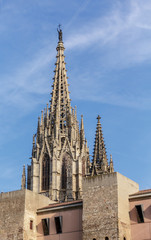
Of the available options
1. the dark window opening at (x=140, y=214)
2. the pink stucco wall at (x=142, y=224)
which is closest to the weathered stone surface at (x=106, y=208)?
the pink stucco wall at (x=142, y=224)

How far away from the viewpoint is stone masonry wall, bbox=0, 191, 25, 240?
1430 inches

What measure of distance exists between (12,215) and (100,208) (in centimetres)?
698

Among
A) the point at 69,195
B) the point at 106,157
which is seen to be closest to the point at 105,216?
the point at 69,195

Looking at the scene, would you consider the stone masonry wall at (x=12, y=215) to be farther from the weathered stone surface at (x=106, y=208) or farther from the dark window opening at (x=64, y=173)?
the dark window opening at (x=64, y=173)

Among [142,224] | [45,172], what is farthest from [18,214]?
[45,172]

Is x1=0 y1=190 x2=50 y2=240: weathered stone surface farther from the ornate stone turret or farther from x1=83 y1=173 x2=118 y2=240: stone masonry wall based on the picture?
the ornate stone turret

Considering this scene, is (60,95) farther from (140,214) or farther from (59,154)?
(140,214)

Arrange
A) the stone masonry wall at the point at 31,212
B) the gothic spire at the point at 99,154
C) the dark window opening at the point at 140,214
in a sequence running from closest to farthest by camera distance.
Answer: the dark window opening at the point at 140,214 → the stone masonry wall at the point at 31,212 → the gothic spire at the point at 99,154

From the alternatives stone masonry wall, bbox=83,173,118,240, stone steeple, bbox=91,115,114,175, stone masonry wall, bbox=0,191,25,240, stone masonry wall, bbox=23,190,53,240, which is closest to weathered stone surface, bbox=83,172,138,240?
stone masonry wall, bbox=83,173,118,240

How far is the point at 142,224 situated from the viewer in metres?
33.8

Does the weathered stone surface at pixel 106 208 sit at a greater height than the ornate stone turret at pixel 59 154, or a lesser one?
lesser

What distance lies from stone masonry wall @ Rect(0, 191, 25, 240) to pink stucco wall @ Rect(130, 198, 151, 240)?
8.00 m

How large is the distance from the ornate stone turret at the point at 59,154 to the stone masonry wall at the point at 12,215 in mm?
28259

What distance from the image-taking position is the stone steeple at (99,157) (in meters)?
70.2
